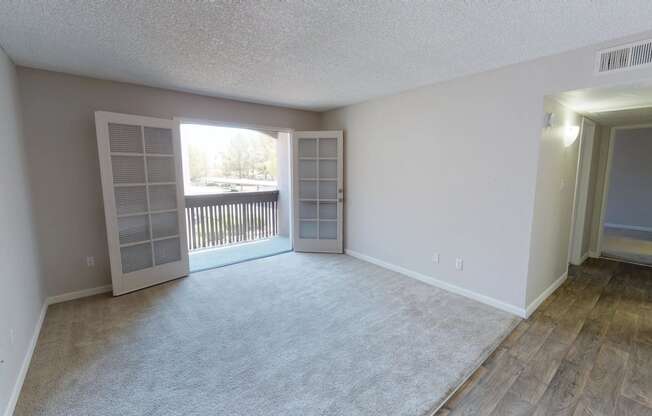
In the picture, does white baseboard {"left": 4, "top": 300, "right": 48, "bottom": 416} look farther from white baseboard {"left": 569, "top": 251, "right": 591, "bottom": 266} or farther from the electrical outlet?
white baseboard {"left": 569, "top": 251, "right": 591, "bottom": 266}

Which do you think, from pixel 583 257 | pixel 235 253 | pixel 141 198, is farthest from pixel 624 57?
pixel 235 253

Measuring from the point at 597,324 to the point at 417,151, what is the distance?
2411 millimetres

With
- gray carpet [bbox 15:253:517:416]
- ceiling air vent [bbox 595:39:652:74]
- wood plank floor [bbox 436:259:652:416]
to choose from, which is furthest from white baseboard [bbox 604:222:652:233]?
ceiling air vent [bbox 595:39:652:74]

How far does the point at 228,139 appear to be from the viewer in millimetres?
9016

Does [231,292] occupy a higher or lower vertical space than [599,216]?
lower

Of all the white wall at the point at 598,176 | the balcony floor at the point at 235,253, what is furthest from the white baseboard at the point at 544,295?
the balcony floor at the point at 235,253

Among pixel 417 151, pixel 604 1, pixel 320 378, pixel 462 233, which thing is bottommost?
pixel 320 378

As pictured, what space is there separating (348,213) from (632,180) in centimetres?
712

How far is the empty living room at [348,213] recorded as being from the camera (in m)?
1.86

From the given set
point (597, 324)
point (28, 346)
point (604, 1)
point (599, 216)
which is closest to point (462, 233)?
point (597, 324)

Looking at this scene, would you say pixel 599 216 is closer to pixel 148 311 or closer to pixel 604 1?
pixel 604 1

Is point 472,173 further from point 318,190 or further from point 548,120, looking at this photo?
point 318,190

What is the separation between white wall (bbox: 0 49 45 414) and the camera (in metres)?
1.80

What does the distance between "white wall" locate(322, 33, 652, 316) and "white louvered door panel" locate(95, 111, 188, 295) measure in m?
2.66
